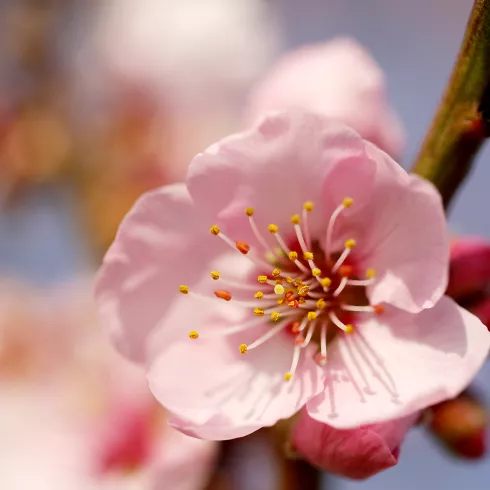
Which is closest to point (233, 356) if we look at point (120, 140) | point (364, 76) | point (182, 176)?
point (364, 76)

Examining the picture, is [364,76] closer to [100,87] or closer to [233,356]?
[233,356]

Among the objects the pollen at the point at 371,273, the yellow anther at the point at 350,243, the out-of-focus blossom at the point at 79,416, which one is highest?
the yellow anther at the point at 350,243

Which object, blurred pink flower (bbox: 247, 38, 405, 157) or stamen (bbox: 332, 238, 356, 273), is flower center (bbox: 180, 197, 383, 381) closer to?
stamen (bbox: 332, 238, 356, 273)

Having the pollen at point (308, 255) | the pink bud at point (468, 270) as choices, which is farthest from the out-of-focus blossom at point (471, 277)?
the pollen at point (308, 255)

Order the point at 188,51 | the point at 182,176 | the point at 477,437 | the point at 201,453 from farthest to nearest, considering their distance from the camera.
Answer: the point at 188,51, the point at 182,176, the point at 201,453, the point at 477,437

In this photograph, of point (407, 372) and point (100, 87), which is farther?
point (100, 87)

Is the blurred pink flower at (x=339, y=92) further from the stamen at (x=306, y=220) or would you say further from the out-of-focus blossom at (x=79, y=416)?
the out-of-focus blossom at (x=79, y=416)

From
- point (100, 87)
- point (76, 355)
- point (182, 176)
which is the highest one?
point (100, 87)

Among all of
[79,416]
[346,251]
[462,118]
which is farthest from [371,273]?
[79,416]
